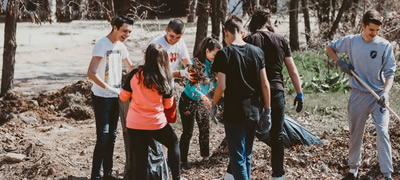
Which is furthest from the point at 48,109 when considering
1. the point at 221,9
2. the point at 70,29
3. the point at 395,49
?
the point at 70,29

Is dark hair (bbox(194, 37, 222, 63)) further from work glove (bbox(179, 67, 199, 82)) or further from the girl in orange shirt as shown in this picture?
the girl in orange shirt

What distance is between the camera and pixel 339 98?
9492 mm

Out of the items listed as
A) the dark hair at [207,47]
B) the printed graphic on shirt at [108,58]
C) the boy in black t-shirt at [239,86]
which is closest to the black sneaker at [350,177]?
the boy in black t-shirt at [239,86]

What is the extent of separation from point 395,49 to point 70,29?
52.7ft

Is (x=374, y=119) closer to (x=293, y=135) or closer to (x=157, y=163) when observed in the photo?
(x=293, y=135)

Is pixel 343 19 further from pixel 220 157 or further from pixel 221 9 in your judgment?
pixel 220 157

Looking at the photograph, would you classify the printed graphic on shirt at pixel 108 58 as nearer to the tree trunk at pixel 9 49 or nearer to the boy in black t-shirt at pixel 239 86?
the boy in black t-shirt at pixel 239 86

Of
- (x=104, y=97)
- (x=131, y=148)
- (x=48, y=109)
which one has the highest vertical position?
(x=104, y=97)

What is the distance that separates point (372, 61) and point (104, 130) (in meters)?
2.52

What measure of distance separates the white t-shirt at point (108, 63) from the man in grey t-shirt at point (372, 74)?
2.07m

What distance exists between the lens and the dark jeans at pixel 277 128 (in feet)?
16.4

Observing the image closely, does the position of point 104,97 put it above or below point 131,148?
above

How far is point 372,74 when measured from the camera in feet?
16.6

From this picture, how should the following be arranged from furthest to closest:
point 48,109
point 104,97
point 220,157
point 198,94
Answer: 1. point 48,109
2. point 220,157
3. point 198,94
4. point 104,97
